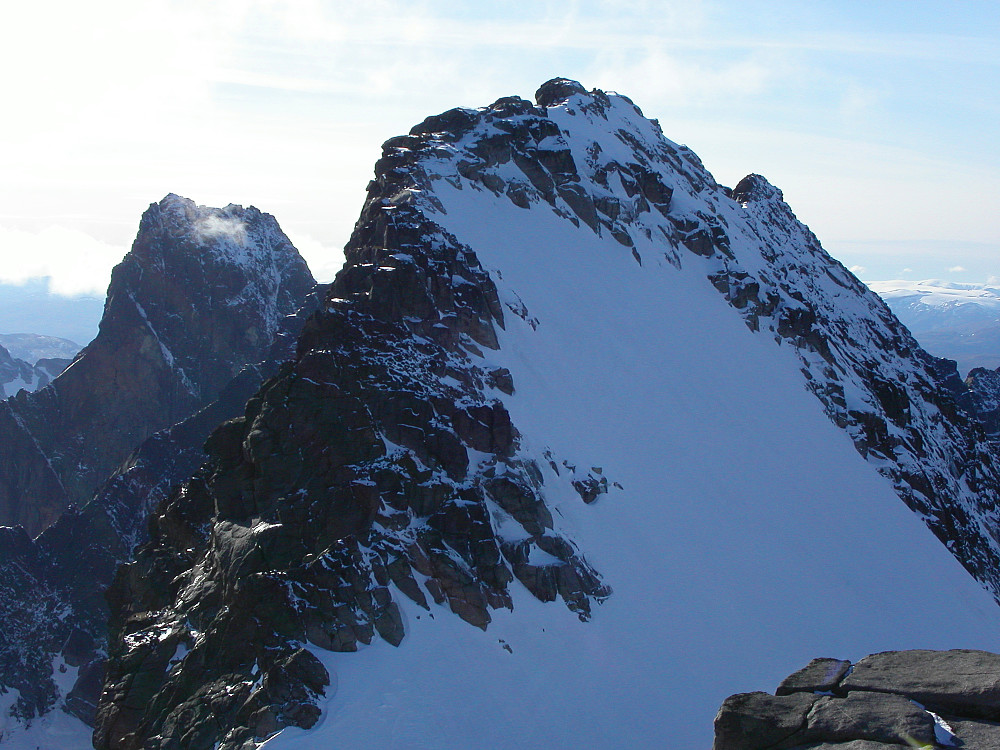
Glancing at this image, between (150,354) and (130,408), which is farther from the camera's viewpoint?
(150,354)

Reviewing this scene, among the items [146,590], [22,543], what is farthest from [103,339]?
[146,590]

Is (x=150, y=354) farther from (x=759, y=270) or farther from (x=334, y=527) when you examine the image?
(x=334, y=527)

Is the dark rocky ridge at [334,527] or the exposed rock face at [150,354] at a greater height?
the exposed rock face at [150,354]

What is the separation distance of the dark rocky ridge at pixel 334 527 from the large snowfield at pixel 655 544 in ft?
5.82

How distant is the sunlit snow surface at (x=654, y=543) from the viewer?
137 feet

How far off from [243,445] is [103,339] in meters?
93.4

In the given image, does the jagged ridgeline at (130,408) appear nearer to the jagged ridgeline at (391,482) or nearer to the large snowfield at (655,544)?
the jagged ridgeline at (391,482)

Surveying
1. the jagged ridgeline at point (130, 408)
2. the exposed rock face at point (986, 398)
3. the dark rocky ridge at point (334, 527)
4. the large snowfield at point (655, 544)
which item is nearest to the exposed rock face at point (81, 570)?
the jagged ridgeline at point (130, 408)

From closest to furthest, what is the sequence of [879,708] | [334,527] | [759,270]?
[879,708] → [334,527] → [759,270]

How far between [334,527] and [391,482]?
12.4 ft

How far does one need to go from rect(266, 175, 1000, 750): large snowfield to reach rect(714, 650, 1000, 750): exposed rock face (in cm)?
2283

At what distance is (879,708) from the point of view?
1719 cm

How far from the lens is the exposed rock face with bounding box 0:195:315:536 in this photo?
127m

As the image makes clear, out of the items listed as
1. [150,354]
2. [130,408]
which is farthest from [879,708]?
[150,354]
